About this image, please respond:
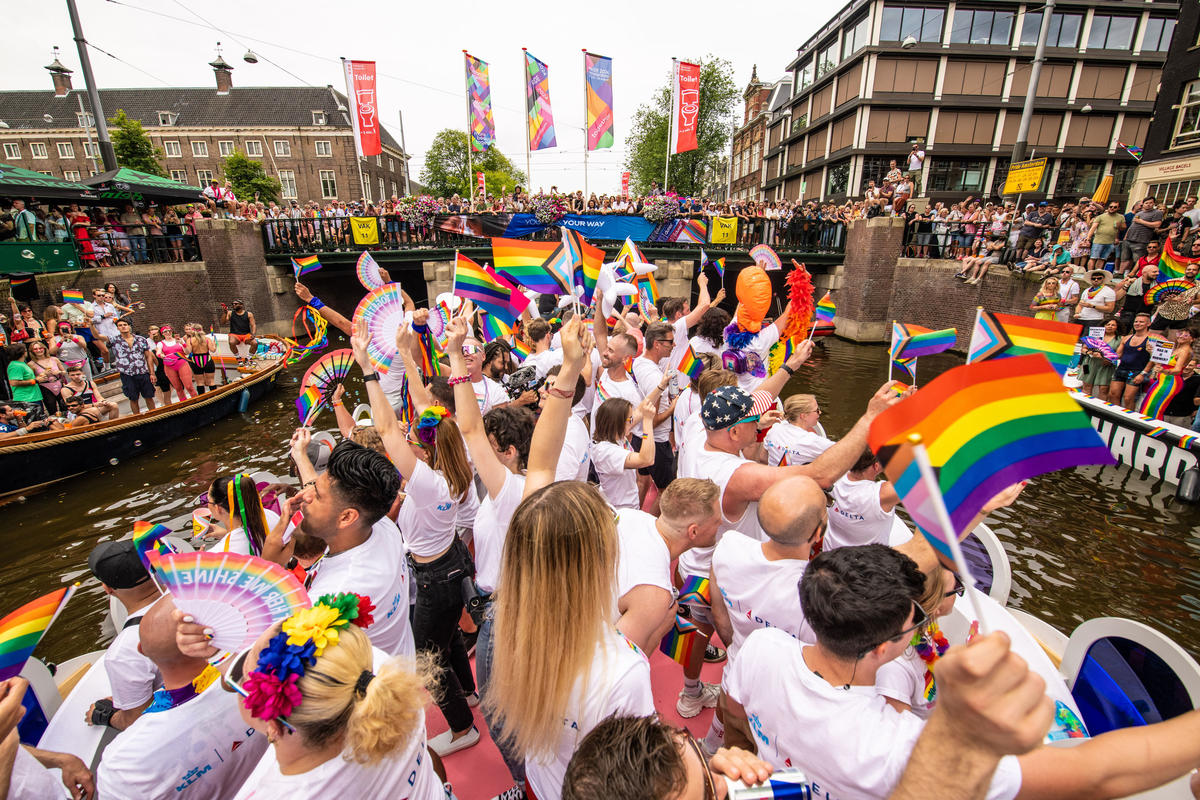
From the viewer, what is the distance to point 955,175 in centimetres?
3481

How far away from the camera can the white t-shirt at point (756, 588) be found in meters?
2.04

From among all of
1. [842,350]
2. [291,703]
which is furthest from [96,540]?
[842,350]

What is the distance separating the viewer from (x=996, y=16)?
1289 inches

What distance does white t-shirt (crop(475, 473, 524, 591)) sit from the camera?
232cm

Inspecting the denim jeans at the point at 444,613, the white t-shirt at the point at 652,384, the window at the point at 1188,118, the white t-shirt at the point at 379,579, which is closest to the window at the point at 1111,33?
the window at the point at 1188,118

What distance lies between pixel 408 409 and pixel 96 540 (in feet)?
16.8

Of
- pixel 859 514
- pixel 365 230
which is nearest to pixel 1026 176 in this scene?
pixel 859 514

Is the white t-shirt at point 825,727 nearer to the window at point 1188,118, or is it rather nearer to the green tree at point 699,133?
the window at point 1188,118

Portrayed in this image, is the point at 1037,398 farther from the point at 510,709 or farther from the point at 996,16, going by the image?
the point at 996,16

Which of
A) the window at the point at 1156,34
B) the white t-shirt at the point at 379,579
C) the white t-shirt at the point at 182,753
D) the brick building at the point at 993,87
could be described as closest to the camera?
the white t-shirt at the point at 182,753

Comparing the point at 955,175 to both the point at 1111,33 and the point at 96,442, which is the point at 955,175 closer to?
the point at 1111,33

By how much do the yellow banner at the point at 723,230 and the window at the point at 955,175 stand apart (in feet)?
85.7

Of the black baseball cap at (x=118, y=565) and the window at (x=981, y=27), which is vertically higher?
the window at (x=981, y=27)

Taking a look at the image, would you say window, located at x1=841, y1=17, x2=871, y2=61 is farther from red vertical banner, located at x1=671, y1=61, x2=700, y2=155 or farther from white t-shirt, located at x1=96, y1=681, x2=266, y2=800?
white t-shirt, located at x1=96, y1=681, x2=266, y2=800
